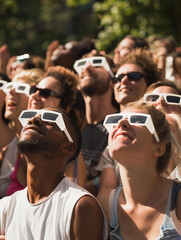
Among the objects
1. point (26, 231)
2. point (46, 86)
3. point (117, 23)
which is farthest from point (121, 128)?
point (117, 23)

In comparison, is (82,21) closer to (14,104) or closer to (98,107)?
(98,107)

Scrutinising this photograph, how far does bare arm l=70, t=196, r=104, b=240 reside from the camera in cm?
307

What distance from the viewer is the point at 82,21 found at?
1084 inches

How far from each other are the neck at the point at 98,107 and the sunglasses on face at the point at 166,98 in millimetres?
1366

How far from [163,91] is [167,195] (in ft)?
4.53

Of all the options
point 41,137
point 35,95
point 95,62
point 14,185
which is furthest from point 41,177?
point 95,62

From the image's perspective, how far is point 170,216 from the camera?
3.07m

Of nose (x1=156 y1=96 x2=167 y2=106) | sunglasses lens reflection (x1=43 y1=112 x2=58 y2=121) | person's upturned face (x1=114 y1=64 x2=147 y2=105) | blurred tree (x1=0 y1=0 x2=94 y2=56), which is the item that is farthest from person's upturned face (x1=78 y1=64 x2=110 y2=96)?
blurred tree (x1=0 y1=0 x2=94 y2=56)

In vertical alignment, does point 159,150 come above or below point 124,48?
above

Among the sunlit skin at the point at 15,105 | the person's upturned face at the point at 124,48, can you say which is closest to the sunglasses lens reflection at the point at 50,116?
the sunlit skin at the point at 15,105

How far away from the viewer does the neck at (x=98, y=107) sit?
5.45 m

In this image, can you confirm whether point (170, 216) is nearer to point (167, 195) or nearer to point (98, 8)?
point (167, 195)

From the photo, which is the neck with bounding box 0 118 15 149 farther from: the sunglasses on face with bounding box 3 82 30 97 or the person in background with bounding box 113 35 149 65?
the person in background with bounding box 113 35 149 65

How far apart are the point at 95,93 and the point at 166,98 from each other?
1504mm
